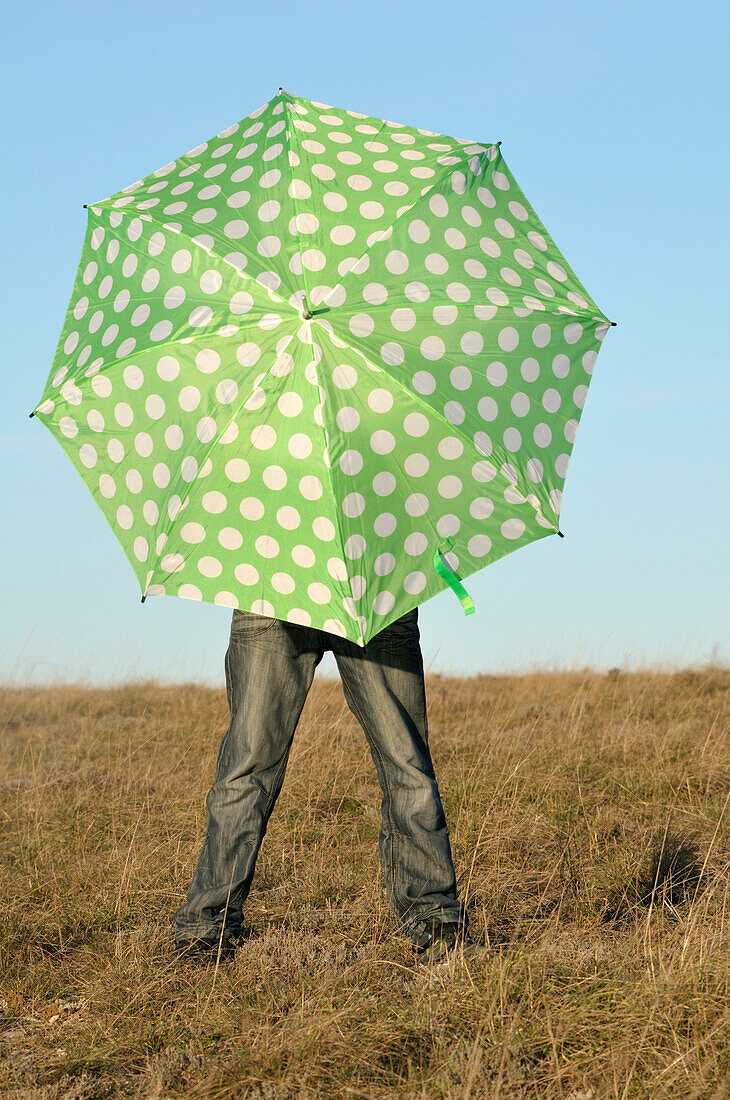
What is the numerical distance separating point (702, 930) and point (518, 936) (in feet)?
2.73

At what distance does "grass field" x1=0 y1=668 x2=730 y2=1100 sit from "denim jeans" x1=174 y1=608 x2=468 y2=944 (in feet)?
0.71

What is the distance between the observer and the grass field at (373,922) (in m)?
2.71

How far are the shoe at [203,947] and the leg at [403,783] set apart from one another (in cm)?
63

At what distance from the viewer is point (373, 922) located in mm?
4074

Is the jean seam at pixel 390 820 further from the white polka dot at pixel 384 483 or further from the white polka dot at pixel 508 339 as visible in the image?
the white polka dot at pixel 508 339

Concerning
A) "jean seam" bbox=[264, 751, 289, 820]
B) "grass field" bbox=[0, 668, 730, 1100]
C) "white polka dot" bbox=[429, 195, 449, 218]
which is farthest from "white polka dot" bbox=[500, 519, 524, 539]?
"grass field" bbox=[0, 668, 730, 1100]

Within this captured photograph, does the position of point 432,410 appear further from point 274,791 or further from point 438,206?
point 274,791

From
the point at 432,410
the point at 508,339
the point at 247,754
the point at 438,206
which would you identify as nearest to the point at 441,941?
the point at 247,754

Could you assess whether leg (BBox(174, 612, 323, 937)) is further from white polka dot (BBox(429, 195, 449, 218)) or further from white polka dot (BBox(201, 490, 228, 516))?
white polka dot (BBox(429, 195, 449, 218))

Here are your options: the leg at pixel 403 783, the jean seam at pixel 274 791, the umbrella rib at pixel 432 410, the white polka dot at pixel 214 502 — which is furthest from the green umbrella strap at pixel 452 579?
the jean seam at pixel 274 791

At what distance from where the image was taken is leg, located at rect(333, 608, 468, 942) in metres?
3.63

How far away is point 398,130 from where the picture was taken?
378cm

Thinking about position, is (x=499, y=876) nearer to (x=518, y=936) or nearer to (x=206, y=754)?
(x=518, y=936)

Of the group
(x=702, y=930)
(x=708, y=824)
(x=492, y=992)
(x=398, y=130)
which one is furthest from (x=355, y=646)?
(x=708, y=824)
